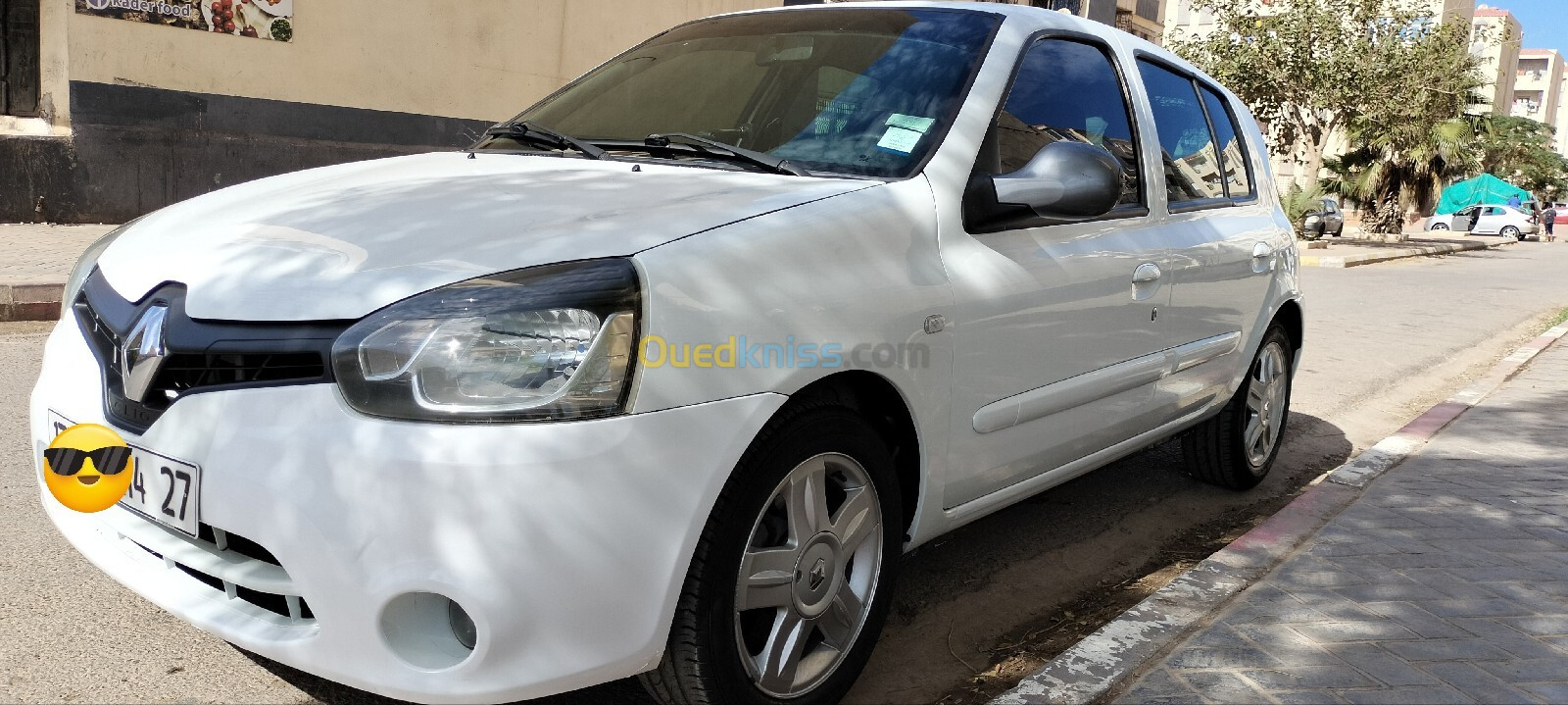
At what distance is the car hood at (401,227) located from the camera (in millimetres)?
2127

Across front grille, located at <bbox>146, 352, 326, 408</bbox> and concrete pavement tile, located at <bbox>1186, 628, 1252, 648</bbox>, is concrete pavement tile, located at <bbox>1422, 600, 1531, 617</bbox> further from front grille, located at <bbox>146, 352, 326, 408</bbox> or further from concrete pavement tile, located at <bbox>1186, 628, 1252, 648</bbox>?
front grille, located at <bbox>146, 352, 326, 408</bbox>

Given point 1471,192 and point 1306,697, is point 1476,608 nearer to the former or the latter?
point 1306,697

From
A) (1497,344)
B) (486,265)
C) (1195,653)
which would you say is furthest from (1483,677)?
(1497,344)

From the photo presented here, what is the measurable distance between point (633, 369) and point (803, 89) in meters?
1.41

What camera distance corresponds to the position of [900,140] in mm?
2932

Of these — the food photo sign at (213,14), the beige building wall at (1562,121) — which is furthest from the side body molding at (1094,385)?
the beige building wall at (1562,121)

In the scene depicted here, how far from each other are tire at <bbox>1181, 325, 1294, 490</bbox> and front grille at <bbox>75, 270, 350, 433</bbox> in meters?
3.55

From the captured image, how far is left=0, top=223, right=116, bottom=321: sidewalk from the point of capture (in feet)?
23.2

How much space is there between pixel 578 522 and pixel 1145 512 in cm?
315

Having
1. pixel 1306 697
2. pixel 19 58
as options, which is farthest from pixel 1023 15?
pixel 19 58

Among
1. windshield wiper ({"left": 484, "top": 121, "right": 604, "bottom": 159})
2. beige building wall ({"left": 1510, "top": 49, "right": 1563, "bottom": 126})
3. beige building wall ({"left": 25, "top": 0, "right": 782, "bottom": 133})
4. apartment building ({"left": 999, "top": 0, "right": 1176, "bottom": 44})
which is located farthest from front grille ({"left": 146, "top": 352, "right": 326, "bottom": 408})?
beige building wall ({"left": 1510, "top": 49, "right": 1563, "bottom": 126})

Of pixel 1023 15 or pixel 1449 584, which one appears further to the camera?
pixel 1449 584

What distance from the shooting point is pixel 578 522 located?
200 centimetres

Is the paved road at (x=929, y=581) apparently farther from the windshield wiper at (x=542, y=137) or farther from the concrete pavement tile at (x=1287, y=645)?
the windshield wiper at (x=542, y=137)
